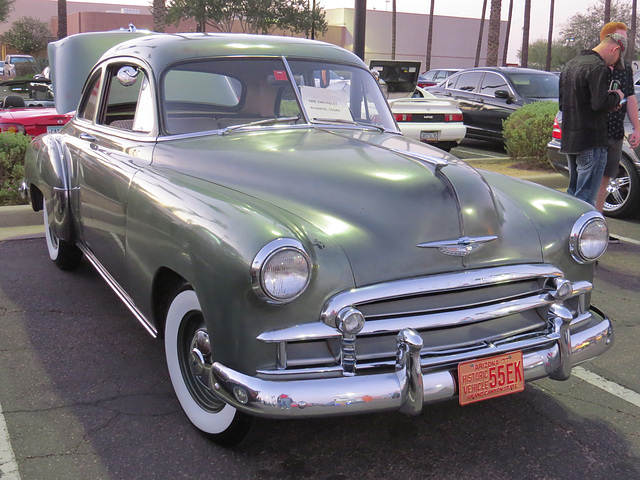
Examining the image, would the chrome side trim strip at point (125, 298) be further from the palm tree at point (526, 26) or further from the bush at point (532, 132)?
the palm tree at point (526, 26)

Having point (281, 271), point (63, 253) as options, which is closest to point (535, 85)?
point (63, 253)

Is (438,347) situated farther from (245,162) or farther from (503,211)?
(245,162)

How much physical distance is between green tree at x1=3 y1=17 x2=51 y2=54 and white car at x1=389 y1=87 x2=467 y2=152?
50.3m

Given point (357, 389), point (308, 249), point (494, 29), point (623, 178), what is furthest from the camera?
point (494, 29)

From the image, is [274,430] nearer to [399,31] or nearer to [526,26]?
[526,26]

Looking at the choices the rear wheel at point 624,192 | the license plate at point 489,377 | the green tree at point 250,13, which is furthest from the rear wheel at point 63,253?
the green tree at point 250,13

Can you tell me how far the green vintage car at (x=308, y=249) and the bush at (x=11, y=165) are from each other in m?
3.41

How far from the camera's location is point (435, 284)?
103 inches

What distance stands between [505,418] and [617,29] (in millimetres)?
3731

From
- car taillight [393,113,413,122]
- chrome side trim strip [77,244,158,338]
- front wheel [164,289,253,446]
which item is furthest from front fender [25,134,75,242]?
car taillight [393,113,413,122]

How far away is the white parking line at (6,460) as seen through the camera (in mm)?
2686

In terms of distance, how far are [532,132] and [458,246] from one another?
779 cm

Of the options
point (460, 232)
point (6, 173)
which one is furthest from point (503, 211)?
point (6, 173)

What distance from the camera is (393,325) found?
99.4 inches
